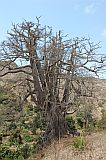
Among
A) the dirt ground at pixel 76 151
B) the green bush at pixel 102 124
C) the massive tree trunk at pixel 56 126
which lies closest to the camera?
the dirt ground at pixel 76 151

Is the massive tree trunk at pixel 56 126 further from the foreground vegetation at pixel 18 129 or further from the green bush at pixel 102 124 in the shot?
the green bush at pixel 102 124

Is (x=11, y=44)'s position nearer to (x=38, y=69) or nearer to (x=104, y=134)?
(x=38, y=69)

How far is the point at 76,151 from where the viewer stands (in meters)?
12.9

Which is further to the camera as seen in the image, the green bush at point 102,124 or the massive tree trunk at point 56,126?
the green bush at point 102,124

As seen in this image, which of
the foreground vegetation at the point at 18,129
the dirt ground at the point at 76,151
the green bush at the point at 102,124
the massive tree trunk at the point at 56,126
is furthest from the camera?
the green bush at the point at 102,124

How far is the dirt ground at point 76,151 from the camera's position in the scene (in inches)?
433

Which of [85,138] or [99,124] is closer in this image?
[85,138]

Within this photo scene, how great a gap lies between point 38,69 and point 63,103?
2.33 metres

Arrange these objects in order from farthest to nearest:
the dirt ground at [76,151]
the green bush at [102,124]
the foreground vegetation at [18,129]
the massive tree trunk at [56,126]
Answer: the green bush at [102,124], the massive tree trunk at [56,126], the foreground vegetation at [18,129], the dirt ground at [76,151]

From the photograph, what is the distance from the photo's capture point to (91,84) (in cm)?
1931

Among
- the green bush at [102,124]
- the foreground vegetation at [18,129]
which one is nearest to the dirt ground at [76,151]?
the foreground vegetation at [18,129]

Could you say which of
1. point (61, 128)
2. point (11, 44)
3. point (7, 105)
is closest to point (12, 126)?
point (7, 105)

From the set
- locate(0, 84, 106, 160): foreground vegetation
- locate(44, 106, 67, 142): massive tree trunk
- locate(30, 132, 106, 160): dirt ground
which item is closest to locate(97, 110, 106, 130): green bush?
locate(0, 84, 106, 160): foreground vegetation

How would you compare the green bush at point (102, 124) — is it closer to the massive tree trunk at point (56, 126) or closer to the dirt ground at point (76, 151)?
the dirt ground at point (76, 151)
